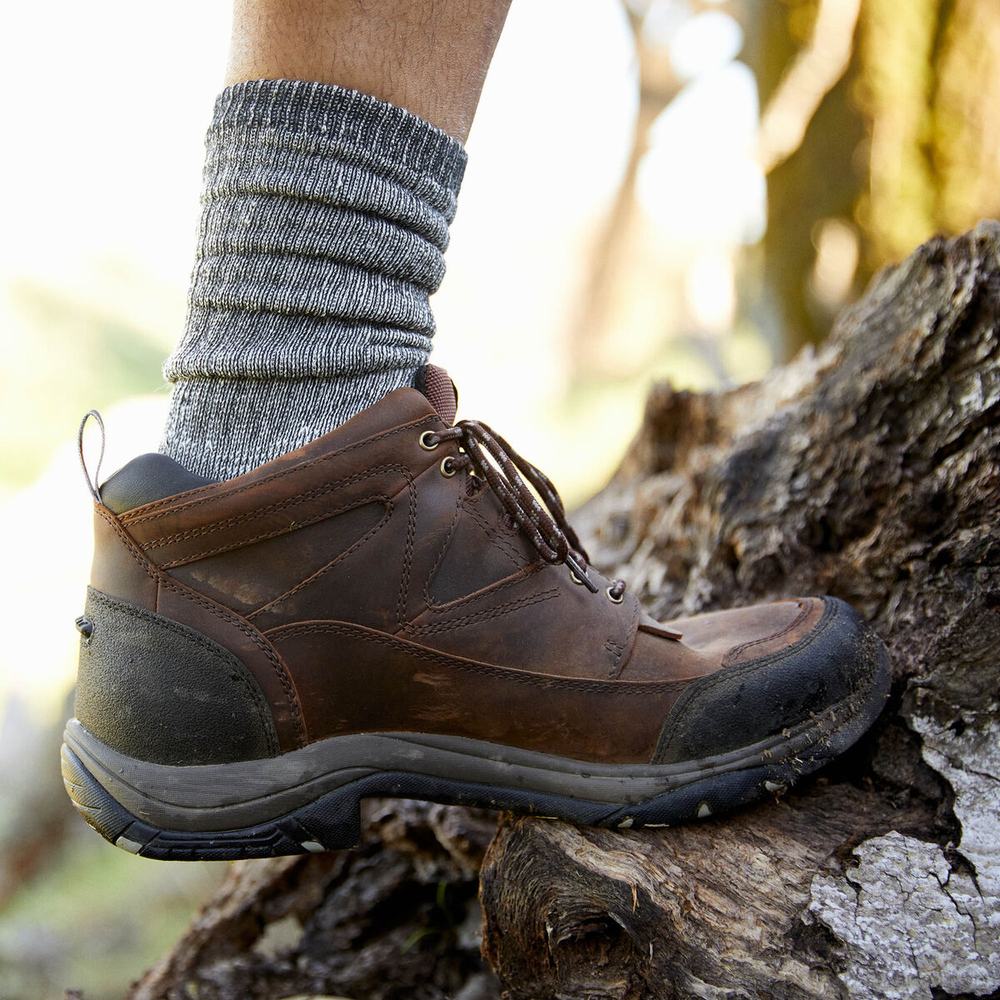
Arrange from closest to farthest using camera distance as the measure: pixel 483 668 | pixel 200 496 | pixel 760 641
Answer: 1. pixel 200 496
2. pixel 483 668
3. pixel 760 641

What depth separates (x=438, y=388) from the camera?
1.33 meters

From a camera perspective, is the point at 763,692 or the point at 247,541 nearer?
the point at 247,541

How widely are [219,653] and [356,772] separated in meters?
0.24

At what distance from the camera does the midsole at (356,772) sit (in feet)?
3.90

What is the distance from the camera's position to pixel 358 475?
119cm

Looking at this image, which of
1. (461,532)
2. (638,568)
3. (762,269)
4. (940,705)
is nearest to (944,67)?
(762,269)

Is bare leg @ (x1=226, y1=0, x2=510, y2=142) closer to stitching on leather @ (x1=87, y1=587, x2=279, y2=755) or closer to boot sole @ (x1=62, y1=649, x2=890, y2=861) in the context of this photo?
stitching on leather @ (x1=87, y1=587, x2=279, y2=755)

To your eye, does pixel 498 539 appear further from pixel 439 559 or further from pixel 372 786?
pixel 372 786

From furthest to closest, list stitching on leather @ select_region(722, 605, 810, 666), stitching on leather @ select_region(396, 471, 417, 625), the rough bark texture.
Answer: stitching on leather @ select_region(722, 605, 810, 666), stitching on leather @ select_region(396, 471, 417, 625), the rough bark texture

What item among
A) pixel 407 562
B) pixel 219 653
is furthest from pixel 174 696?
pixel 407 562

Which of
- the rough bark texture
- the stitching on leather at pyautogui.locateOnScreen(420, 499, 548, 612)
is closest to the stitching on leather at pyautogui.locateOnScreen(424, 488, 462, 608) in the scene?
the stitching on leather at pyautogui.locateOnScreen(420, 499, 548, 612)

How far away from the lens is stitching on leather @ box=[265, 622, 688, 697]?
1.20 metres

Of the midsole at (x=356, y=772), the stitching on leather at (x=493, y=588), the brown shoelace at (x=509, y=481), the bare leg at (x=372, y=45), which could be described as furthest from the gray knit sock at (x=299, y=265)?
the midsole at (x=356, y=772)

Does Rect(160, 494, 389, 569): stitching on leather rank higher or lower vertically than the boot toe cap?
higher
